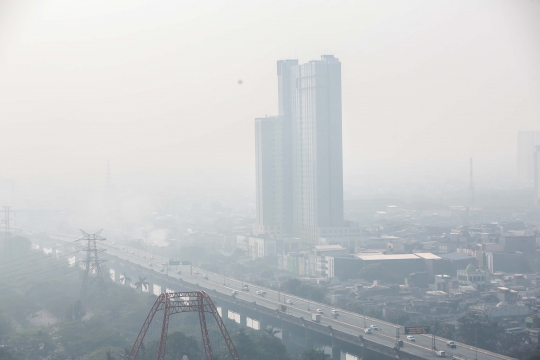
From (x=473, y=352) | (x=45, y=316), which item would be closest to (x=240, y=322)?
(x=45, y=316)

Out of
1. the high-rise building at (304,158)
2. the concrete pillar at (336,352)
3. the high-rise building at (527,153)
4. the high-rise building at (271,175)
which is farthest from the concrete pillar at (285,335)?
the high-rise building at (527,153)

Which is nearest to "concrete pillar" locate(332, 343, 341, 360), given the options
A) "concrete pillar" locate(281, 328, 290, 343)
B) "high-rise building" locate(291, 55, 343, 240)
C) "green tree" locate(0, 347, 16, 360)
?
"concrete pillar" locate(281, 328, 290, 343)

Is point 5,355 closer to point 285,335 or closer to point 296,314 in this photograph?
point 285,335

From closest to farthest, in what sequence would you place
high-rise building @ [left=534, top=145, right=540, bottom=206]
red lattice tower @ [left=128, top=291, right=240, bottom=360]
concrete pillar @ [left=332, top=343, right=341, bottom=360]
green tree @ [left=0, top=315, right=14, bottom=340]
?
red lattice tower @ [left=128, top=291, right=240, bottom=360], concrete pillar @ [left=332, top=343, right=341, bottom=360], green tree @ [left=0, top=315, right=14, bottom=340], high-rise building @ [left=534, top=145, right=540, bottom=206]

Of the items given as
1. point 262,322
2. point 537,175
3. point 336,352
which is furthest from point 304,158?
point 537,175

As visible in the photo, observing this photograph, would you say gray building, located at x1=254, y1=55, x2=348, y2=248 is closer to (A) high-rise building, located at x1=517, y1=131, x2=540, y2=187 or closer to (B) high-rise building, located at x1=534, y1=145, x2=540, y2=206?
(B) high-rise building, located at x1=534, y1=145, x2=540, y2=206

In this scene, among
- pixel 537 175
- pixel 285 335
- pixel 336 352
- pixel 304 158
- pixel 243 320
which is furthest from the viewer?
pixel 537 175

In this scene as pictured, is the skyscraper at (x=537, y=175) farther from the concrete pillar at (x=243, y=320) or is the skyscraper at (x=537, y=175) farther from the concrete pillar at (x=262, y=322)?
the concrete pillar at (x=262, y=322)
